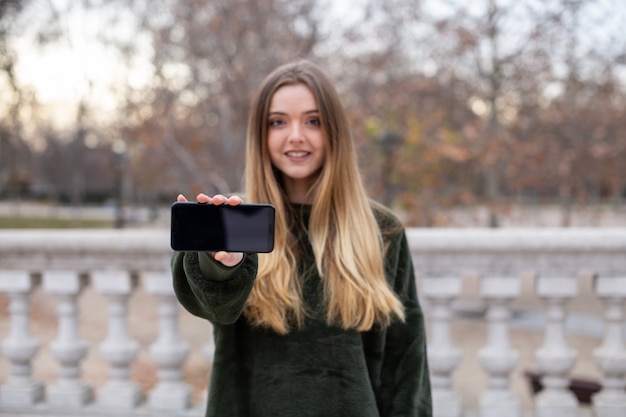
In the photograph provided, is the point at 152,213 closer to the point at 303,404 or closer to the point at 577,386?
the point at 577,386

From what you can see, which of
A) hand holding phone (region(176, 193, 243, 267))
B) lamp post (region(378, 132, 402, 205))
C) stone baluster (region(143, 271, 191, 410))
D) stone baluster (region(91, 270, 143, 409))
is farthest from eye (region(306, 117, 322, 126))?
lamp post (region(378, 132, 402, 205))

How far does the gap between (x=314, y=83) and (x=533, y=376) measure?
5.18m

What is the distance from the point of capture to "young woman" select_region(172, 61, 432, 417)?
1.92 m

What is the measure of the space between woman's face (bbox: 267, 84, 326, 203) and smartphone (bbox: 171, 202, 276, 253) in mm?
632

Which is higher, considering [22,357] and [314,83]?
[314,83]

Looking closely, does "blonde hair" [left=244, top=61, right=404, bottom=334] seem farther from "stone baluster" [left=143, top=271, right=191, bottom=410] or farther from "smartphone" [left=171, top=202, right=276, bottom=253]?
"stone baluster" [left=143, top=271, right=191, bottom=410]

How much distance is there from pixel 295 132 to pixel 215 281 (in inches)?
26.7

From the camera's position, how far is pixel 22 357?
2.87 metres

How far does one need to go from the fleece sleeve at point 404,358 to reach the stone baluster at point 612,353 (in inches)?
43.5

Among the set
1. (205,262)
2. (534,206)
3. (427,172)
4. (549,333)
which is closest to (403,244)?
(205,262)

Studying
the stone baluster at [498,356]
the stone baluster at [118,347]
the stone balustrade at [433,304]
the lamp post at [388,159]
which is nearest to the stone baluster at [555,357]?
the stone balustrade at [433,304]

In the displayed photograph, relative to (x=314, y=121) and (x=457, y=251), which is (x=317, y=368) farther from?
(x=457, y=251)

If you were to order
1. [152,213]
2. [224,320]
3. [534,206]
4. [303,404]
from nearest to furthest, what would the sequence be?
1. [224,320]
2. [303,404]
3. [534,206]
4. [152,213]

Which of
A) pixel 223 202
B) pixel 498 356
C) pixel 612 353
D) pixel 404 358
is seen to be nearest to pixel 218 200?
pixel 223 202
